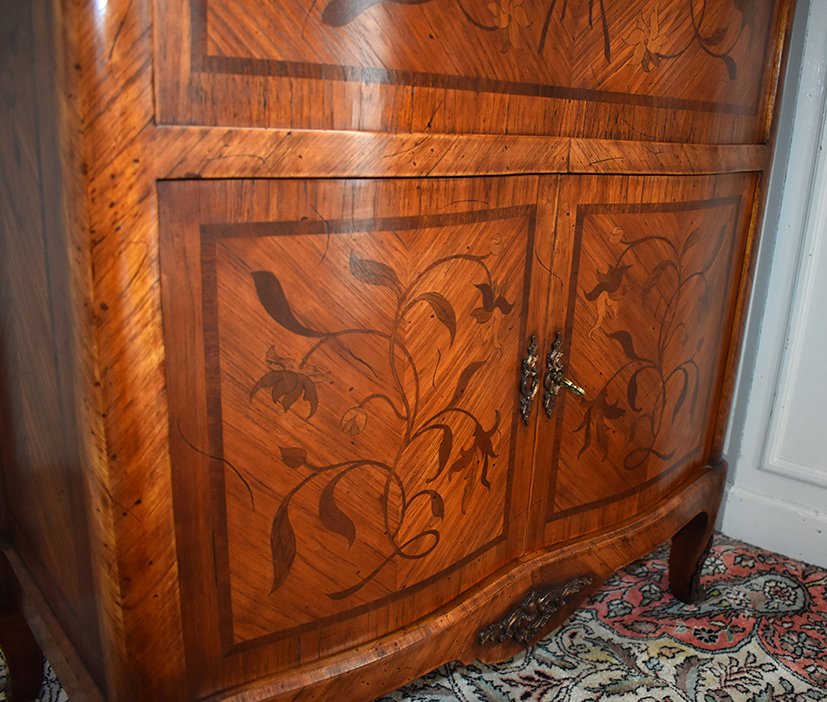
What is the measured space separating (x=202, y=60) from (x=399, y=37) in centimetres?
15

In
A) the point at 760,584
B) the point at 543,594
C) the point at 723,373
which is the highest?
the point at 723,373

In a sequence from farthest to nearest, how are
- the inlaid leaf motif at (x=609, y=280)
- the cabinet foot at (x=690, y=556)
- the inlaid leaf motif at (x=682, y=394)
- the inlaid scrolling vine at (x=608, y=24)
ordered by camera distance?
the cabinet foot at (x=690, y=556) → the inlaid leaf motif at (x=682, y=394) → the inlaid leaf motif at (x=609, y=280) → the inlaid scrolling vine at (x=608, y=24)

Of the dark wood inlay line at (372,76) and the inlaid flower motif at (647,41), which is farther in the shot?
the inlaid flower motif at (647,41)

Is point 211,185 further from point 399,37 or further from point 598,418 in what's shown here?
point 598,418

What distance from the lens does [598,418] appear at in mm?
878

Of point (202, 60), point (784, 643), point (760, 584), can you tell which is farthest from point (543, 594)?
point (202, 60)

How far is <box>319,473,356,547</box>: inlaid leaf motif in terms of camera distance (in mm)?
658

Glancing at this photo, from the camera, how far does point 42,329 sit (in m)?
0.63

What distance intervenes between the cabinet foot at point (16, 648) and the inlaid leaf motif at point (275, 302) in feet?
1.53

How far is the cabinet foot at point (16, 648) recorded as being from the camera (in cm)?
83

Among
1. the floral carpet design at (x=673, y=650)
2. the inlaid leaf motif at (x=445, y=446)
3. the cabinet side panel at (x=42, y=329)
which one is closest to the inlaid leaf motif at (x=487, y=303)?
the inlaid leaf motif at (x=445, y=446)

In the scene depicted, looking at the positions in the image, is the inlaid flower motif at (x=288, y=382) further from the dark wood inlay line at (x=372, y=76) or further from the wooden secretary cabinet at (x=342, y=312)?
the dark wood inlay line at (x=372, y=76)

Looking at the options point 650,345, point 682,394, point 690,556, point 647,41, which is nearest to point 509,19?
point 647,41

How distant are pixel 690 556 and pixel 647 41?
0.73m
